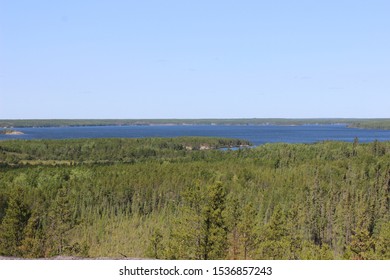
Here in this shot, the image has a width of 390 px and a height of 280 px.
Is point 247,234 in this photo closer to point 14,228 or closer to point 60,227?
point 60,227

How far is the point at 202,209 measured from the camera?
20203mm

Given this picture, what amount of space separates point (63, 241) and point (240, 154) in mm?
76880

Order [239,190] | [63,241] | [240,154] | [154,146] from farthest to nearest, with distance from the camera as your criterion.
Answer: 1. [154,146]
2. [240,154]
3. [239,190]
4. [63,241]

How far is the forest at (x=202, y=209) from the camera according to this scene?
23984mm

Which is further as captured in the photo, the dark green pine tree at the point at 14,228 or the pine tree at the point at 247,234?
the dark green pine tree at the point at 14,228

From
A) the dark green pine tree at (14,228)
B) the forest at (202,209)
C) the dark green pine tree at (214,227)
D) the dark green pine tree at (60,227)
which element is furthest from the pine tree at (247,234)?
the dark green pine tree at (14,228)

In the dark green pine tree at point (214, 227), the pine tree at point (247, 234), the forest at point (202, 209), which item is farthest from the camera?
the forest at point (202, 209)

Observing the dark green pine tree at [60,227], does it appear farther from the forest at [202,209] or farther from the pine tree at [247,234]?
the pine tree at [247,234]

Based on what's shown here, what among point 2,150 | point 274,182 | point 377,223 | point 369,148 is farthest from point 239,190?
point 2,150

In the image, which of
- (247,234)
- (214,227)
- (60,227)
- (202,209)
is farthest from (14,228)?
(247,234)

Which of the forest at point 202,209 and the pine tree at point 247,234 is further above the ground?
the pine tree at point 247,234

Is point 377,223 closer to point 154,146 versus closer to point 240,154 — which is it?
point 240,154
